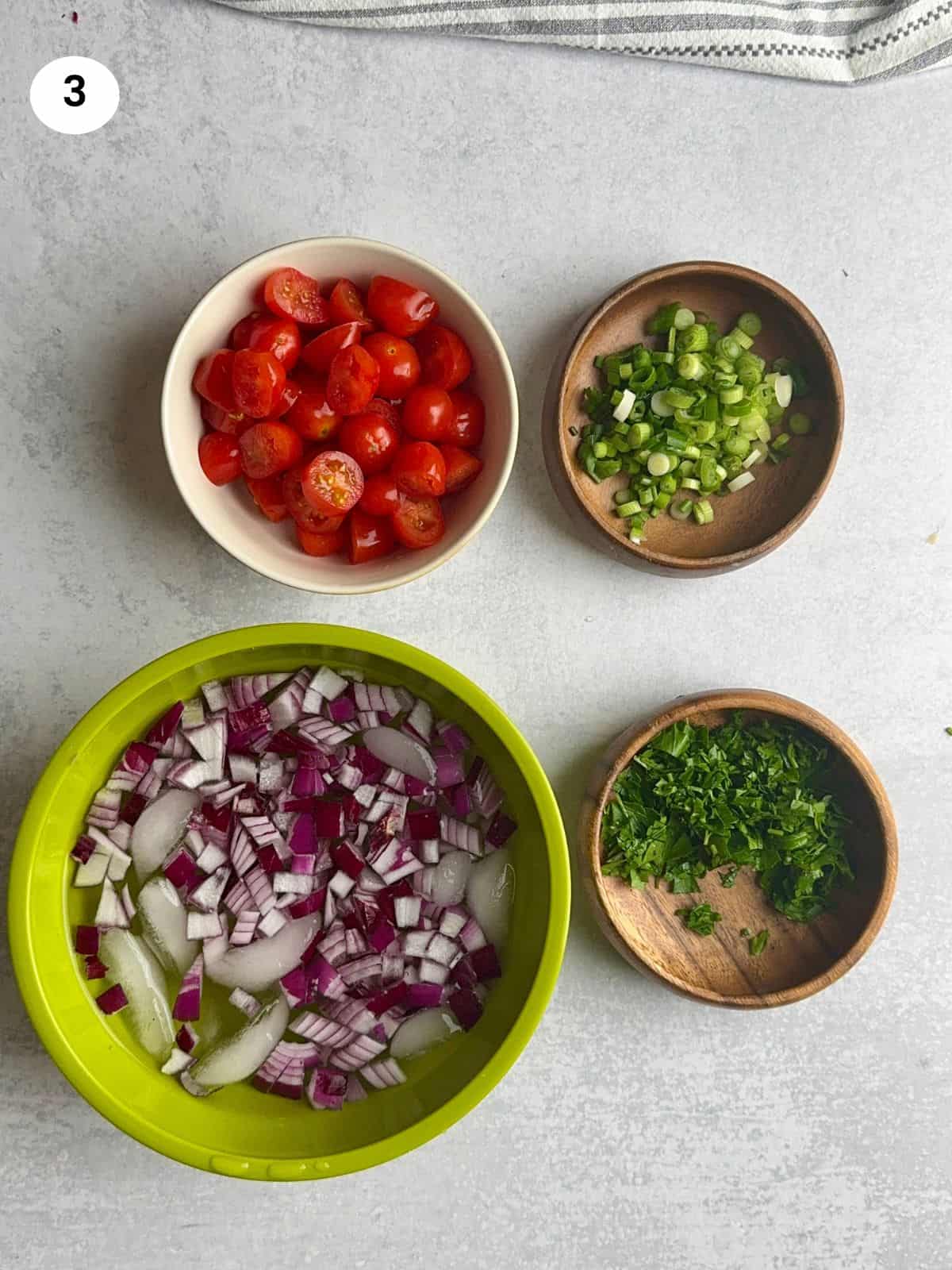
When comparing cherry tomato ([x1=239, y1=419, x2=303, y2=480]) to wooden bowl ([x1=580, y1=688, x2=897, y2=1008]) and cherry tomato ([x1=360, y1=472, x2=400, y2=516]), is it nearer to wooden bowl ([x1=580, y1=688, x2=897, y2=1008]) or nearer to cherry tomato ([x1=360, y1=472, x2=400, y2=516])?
cherry tomato ([x1=360, y1=472, x2=400, y2=516])

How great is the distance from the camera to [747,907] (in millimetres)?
1543

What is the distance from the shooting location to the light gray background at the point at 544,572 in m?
1.47

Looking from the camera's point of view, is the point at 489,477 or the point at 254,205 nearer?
the point at 489,477

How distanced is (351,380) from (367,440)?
0.25ft

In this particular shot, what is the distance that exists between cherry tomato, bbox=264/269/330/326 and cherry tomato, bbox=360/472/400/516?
8.7 inches

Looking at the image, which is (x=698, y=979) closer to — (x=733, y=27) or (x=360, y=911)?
(x=360, y=911)

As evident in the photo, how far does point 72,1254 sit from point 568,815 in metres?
0.94

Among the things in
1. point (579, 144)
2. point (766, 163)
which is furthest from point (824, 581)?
point (579, 144)

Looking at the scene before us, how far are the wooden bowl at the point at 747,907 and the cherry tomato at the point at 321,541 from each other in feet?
1.57

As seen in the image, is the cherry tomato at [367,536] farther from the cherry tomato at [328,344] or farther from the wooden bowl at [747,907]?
the wooden bowl at [747,907]

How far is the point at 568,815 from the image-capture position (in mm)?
1536

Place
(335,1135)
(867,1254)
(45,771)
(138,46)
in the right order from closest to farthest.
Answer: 1. (45,771)
2. (335,1135)
3. (138,46)
4. (867,1254)

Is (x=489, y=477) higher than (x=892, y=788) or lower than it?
higher

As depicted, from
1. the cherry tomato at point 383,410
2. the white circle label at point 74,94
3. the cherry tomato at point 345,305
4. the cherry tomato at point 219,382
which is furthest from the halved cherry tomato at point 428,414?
the white circle label at point 74,94
